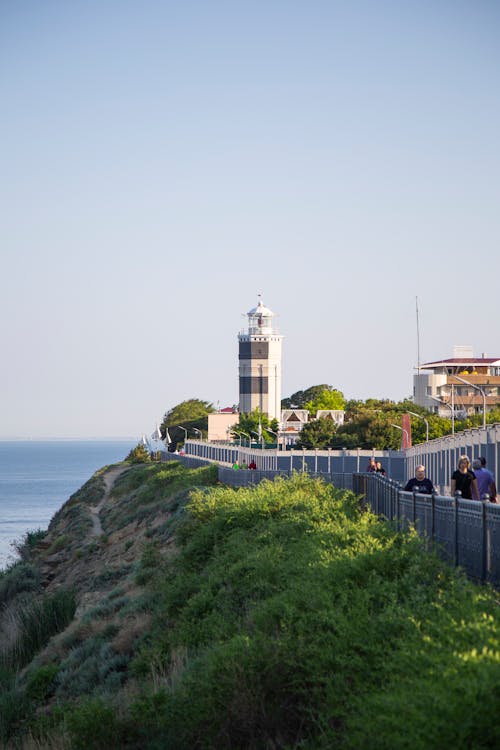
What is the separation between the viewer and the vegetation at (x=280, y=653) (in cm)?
828

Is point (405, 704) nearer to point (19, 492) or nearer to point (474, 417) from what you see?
point (474, 417)

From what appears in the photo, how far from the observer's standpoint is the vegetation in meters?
8.28

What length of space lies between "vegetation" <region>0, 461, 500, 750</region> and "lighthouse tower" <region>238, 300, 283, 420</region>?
16188 cm

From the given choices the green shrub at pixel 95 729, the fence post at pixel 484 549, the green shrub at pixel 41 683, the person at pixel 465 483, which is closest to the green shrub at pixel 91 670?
the green shrub at pixel 41 683

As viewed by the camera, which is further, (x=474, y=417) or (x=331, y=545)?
(x=474, y=417)

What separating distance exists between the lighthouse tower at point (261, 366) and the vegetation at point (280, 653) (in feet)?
531

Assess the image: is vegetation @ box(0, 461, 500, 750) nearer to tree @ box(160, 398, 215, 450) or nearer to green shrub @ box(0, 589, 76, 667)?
green shrub @ box(0, 589, 76, 667)

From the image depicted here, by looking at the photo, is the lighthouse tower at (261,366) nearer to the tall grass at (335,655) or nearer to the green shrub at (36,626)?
the green shrub at (36,626)

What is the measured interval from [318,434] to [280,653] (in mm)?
106500

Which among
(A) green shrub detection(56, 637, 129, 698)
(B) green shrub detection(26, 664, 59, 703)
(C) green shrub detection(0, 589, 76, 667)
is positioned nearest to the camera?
(A) green shrub detection(56, 637, 129, 698)

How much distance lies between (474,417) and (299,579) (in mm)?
102251

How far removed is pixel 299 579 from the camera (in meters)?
13.5

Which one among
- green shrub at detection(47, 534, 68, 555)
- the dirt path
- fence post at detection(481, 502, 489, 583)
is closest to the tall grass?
fence post at detection(481, 502, 489, 583)

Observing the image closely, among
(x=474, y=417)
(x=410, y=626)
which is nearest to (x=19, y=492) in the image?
(x=474, y=417)
